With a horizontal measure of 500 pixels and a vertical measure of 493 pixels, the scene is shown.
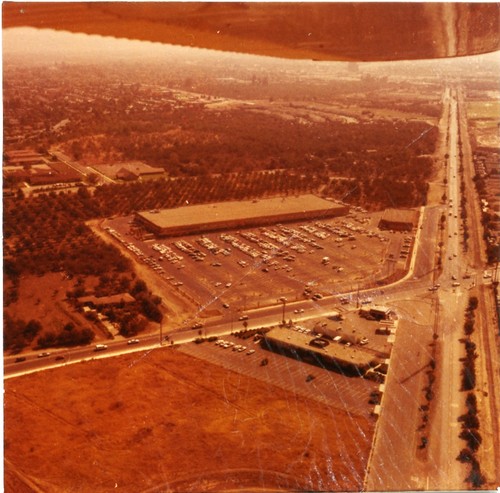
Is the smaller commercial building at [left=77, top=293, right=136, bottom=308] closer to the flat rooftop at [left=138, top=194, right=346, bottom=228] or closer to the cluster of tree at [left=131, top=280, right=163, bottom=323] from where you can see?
the cluster of tree at [left=131, top=280, right=163, bottom=323]

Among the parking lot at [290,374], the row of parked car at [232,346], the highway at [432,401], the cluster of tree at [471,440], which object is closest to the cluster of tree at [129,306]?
the parking lot at [290,374]

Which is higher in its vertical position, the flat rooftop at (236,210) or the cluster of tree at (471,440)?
the flat rooftop at (236,210)

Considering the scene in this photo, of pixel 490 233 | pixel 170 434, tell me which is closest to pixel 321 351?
pixel 170 434

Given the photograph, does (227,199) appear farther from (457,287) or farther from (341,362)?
(341,362)

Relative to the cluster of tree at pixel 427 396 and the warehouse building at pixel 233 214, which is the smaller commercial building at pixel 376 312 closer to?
the cluster of tree at pixel 427 396

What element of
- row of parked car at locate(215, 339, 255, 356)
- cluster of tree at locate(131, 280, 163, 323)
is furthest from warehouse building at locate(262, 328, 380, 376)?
cluster of tree at locate(131, 280, 163, 323)

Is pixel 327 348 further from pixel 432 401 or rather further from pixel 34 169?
pixel 34 169

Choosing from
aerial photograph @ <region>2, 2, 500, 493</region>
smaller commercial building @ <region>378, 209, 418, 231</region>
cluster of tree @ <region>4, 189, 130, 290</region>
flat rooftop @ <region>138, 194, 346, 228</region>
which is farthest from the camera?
smaller commercial building @ <region>378, 209, 418, 231</region>
